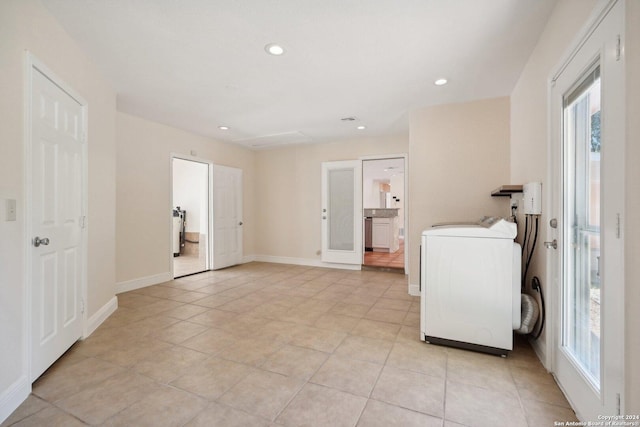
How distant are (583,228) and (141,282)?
4994 mm

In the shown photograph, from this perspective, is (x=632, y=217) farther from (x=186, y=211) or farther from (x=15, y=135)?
(x=186, y=211)

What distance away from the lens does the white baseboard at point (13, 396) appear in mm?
1510

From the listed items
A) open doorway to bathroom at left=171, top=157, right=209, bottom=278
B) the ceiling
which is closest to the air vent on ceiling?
the ceiling

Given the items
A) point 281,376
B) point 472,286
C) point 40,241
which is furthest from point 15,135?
point 472,286

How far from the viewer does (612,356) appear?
1.20m

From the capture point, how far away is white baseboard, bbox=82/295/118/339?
256 centimetres

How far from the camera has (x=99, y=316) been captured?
9.21ft

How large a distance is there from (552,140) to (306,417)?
2.34 metres

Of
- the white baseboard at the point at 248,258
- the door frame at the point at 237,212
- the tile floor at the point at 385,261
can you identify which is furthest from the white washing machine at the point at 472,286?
the white baseboard at the point at 248,258

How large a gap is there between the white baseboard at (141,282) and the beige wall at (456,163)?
384cm

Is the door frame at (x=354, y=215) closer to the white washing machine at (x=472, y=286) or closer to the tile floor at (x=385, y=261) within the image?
the tile floor at (x=385, y=261)

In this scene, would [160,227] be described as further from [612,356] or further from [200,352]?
[612,356]

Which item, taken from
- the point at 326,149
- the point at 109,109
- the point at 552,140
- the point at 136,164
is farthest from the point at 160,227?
the point at 552,140

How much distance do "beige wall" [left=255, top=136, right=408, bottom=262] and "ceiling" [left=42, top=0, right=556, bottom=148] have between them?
190 centimetres
